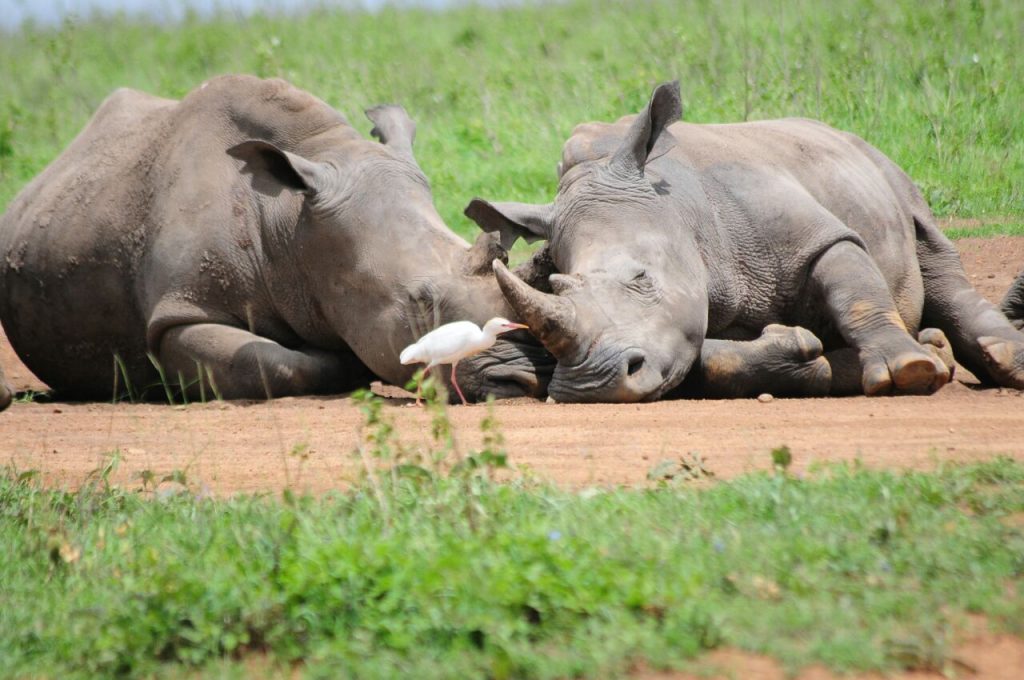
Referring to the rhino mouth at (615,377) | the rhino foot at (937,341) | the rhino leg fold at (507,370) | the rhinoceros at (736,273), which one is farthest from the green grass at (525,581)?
the rhino foot at (937,341)

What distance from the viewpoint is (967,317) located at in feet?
29.2

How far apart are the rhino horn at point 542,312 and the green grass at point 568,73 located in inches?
214

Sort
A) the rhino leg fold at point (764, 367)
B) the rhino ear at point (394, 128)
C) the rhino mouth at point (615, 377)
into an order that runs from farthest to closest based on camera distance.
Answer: the rhino ear at point (394, 128) → the rhino leg fold at point (764, 367) → the rhino mouth at point (615, 377)

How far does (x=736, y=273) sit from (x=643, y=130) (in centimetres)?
87

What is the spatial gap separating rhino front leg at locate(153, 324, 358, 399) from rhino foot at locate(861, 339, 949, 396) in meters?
2.99

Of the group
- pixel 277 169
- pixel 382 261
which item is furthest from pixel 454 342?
pixel 277 169

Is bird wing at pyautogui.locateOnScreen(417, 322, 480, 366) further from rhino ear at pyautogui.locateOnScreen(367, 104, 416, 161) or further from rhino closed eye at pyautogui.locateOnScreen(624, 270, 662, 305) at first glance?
rhino ear at pyautogui.locateOnScreen(367, 104, 416, 161)

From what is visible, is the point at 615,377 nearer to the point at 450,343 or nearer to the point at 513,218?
the point at 450,343

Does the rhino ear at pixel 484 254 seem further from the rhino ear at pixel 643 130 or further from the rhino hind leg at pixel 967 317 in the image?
the rhino hind leg at pixel 967 317

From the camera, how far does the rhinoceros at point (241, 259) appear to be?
27.1 ft

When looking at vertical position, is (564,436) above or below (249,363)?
above

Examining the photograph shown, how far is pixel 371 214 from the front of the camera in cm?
854

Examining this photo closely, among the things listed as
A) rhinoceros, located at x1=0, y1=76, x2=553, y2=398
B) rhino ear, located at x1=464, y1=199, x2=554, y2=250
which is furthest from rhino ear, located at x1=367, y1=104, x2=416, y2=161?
rhino ear, located at x1=464, y1=199, x2=554, y2=250

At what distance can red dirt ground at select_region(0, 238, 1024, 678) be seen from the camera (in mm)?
5543
